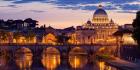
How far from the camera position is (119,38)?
133750 millimetres

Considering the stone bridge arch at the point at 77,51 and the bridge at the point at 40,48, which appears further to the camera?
the stone bridge arch at the point at 77,51

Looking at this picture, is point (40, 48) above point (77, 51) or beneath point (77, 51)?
above

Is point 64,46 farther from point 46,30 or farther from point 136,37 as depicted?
point 46,30

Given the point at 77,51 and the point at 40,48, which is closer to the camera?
the point at 40,48

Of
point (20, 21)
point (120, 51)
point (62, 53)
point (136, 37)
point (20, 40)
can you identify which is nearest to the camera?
point (136, 37)

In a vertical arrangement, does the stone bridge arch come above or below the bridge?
below

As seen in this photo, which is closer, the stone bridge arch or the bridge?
the bridge

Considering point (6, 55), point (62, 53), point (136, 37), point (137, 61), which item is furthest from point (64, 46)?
point (136, 37)

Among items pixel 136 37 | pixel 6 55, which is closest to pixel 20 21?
pixel 6 55

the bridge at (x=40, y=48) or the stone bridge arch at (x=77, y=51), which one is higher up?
the bridge at (x=40, y=48)

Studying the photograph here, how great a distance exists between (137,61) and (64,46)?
139ft

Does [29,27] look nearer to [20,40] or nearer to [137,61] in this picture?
[20,40]

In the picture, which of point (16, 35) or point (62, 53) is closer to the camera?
point (62, 53)

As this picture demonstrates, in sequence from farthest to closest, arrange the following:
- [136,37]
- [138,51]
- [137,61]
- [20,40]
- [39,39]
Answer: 1. [39,39]
2. [20,40]
3. [138,51]
4. [137,61]
5. [136,37]
